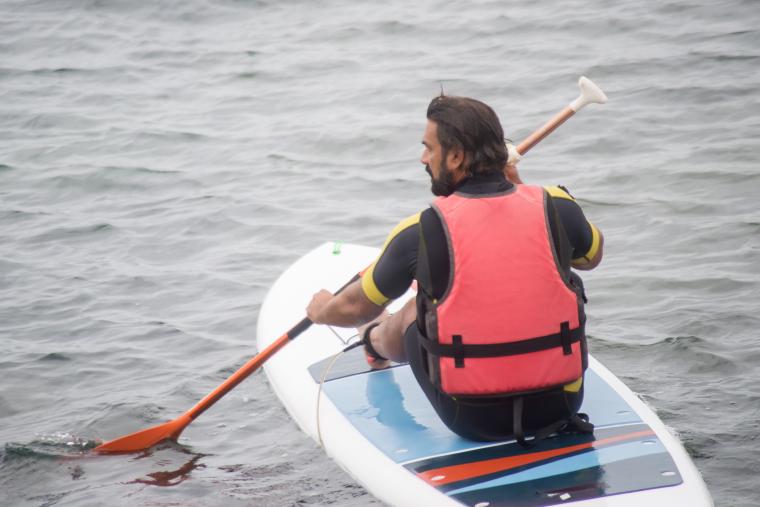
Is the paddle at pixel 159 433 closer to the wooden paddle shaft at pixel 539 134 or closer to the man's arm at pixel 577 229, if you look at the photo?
the wooden paddle shaft at pixel 539 134

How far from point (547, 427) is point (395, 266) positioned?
2.46 ft

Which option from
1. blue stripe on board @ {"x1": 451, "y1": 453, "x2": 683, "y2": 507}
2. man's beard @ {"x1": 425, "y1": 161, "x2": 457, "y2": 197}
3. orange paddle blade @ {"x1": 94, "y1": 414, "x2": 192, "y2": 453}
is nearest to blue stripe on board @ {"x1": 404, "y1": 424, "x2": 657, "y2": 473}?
blue stripe on board @ {"x1": 451, "y1": 453, "x2": 683, "y2": 507}

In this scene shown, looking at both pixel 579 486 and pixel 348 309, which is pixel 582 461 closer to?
pixel 579 486

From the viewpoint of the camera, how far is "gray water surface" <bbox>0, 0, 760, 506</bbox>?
4.47m

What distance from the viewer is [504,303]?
125 inches

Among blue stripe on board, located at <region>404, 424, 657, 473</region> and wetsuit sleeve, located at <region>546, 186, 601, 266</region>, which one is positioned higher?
wetsuit sleeve, located at <region>546, 186, 601, 266</region>

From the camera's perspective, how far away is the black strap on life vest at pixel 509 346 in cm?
321

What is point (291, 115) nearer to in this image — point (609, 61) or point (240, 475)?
point (609, 61)

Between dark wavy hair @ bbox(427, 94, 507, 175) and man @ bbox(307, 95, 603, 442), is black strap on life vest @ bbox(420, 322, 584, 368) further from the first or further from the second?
dark wavy hair @ bbox(427, 94, 507, 175)

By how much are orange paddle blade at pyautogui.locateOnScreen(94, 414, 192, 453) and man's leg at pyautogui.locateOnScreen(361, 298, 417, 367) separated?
101 cm

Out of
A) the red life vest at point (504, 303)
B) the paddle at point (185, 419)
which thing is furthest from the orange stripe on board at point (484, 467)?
the paddle at point (185, 419)

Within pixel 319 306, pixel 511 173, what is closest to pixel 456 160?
pixel 511 173

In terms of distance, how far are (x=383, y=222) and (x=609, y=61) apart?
357 cm

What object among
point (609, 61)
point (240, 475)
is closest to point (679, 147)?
point (609, 61)
